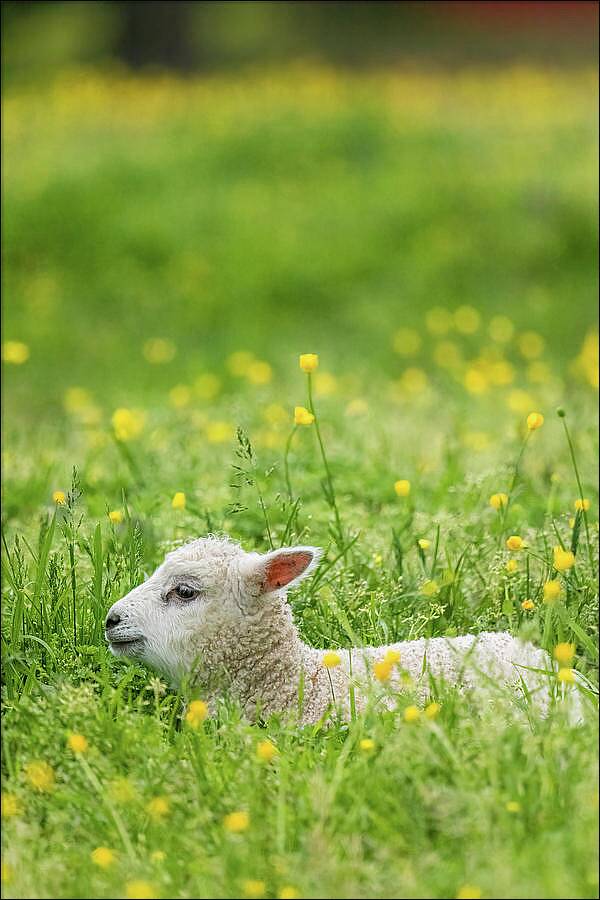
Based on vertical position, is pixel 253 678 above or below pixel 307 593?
below

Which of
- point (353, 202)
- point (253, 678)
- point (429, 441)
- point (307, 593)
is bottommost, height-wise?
point (253, 678)

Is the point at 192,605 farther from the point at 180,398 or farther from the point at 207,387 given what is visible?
the point at 207,387

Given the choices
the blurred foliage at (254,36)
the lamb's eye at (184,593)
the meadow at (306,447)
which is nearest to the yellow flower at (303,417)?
the meadow at (306,447)

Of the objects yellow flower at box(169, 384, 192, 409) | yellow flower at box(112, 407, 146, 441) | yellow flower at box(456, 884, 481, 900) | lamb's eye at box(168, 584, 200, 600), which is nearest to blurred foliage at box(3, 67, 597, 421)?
yellow flower at box(169, 384, 192, 409)

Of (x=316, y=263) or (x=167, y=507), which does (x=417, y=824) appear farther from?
(x=316, y=263)

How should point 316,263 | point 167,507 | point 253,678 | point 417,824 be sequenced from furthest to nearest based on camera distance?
point 316,263 < point 167,507 < point 253,678 < point 417,824

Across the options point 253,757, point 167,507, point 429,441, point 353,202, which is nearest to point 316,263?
point 353,202

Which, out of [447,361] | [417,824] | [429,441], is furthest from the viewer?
[447,361]

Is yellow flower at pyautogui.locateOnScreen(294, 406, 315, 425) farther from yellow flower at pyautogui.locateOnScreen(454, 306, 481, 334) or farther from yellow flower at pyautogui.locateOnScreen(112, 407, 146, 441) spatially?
yellow flower at pyautogui.locateOnScreen(454, 306, 481, 334)

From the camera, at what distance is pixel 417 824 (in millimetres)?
2865

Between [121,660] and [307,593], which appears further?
[307,593]

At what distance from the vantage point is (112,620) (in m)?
3.69

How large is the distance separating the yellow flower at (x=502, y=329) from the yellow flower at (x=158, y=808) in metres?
6.95

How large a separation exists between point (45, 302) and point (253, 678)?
8.21 metres
